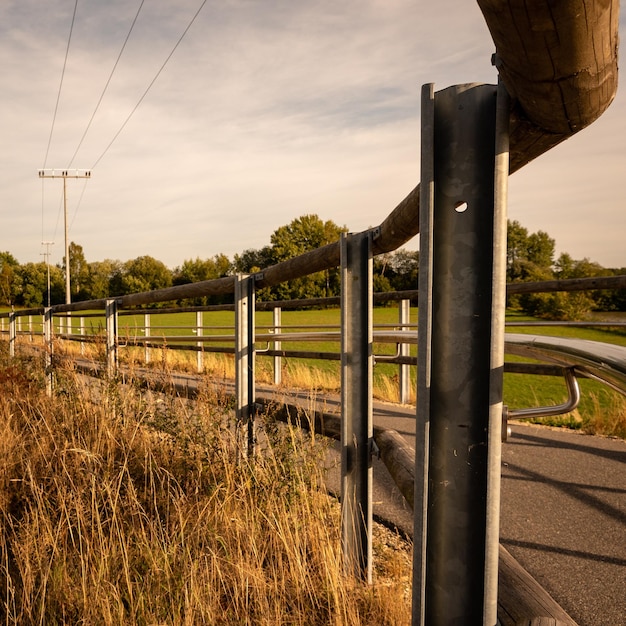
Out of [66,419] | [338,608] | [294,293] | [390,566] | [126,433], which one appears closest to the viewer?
[338,608]

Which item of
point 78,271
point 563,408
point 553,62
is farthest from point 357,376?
point 78,271

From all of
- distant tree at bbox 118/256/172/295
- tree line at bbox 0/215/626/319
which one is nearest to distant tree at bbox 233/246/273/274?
tree line at bbox 0/215/626/319

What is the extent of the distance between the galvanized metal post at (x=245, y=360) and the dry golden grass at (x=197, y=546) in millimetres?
104

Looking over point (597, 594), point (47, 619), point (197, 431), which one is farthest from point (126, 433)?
point (597, 594)

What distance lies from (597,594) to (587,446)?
8.12 feet

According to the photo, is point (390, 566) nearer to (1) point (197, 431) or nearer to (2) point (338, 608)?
(2) point (338, 608)

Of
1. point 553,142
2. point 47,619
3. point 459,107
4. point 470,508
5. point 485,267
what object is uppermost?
point 459,107

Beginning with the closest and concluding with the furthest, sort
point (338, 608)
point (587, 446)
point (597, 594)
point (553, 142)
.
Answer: point (553, 142) < point (338, 608) < point (597, 594) < point (587, 446)

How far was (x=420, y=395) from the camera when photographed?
3.54 feet

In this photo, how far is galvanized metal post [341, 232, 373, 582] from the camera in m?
1.99

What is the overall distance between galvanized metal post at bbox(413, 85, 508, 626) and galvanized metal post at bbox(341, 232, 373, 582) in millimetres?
868

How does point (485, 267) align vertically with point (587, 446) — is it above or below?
above

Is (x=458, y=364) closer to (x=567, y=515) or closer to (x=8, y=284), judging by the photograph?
(x=567, y=515)

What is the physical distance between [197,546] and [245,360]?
3.32ft
